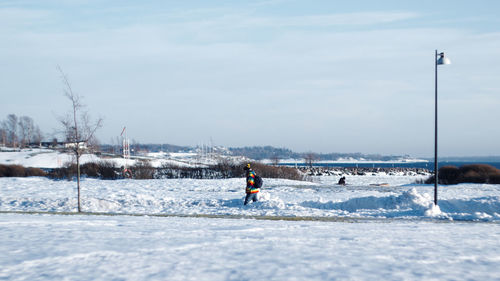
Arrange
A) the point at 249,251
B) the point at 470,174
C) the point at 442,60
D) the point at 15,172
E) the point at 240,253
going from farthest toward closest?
1. the point at 15,172
2. the point at 470,174
3. the point at 442,60
4. the point at 249,251
5. the point at 240,253

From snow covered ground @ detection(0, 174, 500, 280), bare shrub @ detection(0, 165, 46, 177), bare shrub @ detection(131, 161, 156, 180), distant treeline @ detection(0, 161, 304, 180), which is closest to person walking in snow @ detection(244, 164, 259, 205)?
snow covered ground @ detection(0, 174, 500, 280)

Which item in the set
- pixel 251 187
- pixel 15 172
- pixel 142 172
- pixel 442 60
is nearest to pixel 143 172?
pixel 142 172

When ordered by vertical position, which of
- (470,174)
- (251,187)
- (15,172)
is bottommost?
(15,172)

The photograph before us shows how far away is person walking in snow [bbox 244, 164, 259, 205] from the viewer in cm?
1989

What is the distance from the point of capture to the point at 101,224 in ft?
42.4

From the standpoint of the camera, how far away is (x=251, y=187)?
20281 millimetres

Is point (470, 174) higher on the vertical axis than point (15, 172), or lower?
higher

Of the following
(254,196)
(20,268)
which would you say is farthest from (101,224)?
(254,196)

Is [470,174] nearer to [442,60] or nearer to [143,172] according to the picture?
[442,60]

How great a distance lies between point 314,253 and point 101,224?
6837 mm

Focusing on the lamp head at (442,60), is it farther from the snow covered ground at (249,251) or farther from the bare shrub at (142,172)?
the bare shrub at (142,172)

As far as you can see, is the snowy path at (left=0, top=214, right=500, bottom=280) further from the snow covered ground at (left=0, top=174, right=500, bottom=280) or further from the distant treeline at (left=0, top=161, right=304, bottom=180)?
the distant treeline at (left=0, top=161, right=304, bottom=180)

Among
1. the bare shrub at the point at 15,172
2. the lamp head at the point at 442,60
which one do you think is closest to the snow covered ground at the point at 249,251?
the lamp head at the point at 442,60

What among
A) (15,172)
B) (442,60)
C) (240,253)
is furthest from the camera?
(15,172)
